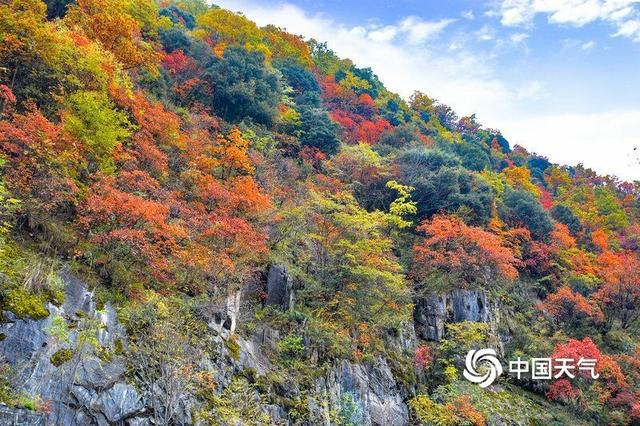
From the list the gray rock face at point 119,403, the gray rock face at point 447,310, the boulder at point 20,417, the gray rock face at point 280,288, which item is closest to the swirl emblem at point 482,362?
the gray rock face at point 447,310

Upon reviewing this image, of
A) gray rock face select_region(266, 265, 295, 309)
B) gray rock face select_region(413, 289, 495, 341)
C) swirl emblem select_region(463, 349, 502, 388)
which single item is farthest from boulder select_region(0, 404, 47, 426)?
gray rock face select_region(413, 289, 495, 341)

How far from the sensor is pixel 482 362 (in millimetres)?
19438

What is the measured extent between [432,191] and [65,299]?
20.5 m

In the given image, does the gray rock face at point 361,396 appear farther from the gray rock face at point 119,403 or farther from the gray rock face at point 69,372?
the gray rock face at point 69,372

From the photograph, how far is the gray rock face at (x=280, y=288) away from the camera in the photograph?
15.8m

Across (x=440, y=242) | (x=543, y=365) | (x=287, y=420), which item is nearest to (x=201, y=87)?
(x=440, y=242)

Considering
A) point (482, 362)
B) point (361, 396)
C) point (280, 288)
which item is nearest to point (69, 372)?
point (280, 288)

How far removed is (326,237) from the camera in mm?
17281

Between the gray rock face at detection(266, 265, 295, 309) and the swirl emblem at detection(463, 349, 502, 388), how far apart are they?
818 centimetres

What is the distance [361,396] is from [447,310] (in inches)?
322

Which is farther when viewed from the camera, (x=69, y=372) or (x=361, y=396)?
(x=361, y=396)

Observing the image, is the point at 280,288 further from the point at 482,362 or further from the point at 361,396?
the point at 482,362

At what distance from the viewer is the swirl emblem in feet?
61.0

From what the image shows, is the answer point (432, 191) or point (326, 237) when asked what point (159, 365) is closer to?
point (326, 237)
